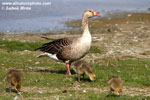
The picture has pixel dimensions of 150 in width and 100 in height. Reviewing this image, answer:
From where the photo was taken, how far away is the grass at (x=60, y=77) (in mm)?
10297

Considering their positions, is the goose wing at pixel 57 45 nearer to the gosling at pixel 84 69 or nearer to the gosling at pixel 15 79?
the gosling at pixel 84 69

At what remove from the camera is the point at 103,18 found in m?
38.2

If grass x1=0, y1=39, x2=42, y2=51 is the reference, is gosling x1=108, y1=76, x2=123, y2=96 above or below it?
above

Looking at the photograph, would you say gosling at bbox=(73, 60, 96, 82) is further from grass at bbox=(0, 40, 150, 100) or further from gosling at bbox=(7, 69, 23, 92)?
gosling at bbox=(7, 69, 23, 92)

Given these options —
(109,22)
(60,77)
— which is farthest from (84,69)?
(109,22)

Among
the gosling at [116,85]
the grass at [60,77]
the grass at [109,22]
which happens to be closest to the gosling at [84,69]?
the grass at [60,77]

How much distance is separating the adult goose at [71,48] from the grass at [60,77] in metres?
0.68

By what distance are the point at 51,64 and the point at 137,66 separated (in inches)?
144

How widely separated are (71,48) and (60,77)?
1140 mm

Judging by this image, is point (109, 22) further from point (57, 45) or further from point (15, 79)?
point (15, 79)

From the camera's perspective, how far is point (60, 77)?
511 inches

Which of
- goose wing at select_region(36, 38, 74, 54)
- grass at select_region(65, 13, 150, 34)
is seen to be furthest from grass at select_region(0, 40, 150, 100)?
grass at select_region(65, 13, 150, 34)

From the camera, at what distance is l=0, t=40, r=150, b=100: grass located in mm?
10297

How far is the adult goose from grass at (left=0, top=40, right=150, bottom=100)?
678 millimetres
